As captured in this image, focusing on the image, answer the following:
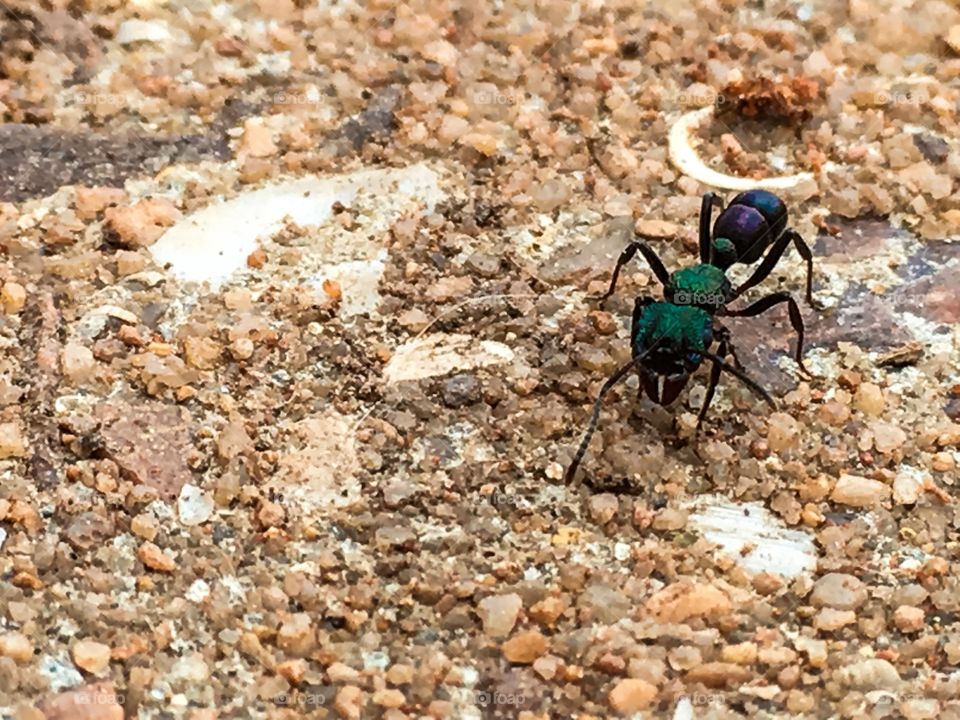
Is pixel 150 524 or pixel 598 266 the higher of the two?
pixel 598 266

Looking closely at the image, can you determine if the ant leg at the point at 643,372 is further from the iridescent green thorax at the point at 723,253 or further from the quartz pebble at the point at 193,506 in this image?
the quartz pebble at the point at 193,506

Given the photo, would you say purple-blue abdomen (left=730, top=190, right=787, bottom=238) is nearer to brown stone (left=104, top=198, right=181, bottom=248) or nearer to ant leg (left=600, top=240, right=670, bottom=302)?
ant leg (left=600, top=240, right=670, bottom=302)

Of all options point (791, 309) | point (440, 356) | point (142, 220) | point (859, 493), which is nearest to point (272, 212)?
point (142, 220)

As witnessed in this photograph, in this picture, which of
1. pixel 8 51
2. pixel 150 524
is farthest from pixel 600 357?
pixel 8 51

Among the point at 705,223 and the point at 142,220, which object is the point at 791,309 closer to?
the point at 705,223

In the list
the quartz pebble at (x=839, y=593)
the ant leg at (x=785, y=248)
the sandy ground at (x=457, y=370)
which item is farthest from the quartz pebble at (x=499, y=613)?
the ant leg at (x=785, y=248)

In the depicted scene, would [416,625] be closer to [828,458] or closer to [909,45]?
[828,458]

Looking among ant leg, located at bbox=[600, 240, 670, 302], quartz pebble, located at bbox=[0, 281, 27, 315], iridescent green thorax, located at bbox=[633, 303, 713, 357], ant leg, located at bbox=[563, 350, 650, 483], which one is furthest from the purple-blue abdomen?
quartz pebble, located at bbox=[0, 281, 27, 315]
